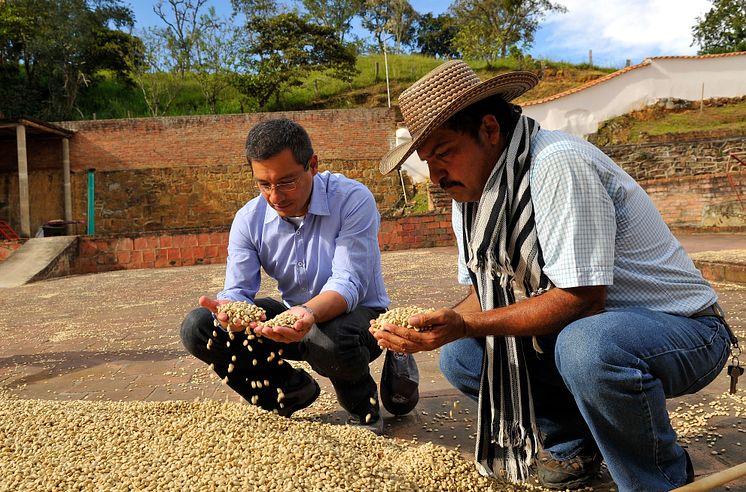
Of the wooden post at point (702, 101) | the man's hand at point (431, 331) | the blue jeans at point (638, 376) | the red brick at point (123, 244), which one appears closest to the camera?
the blue jeans at point (638, 376)

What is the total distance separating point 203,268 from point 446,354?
1031cm

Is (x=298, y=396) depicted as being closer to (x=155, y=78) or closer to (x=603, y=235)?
(x=603, y=235)

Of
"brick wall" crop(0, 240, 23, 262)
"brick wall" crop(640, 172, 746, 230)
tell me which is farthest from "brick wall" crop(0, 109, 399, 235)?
"brick wall" crop(640, 172, 746, 230)

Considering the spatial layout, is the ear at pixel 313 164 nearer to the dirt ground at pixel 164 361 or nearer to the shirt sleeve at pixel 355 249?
the shirt sleeve at pixel 355 249

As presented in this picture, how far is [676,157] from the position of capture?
55.7ft

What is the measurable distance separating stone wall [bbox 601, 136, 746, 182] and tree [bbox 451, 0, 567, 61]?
1404cm

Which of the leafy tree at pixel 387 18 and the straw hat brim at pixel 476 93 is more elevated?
the leafy tree at pixel 387 18

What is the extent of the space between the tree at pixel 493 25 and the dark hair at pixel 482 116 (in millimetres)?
29455

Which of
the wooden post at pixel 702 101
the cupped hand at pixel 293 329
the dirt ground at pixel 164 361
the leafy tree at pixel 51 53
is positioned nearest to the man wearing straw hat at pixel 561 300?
the dirt ground at pixel 164 361

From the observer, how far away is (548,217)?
174 centimetres

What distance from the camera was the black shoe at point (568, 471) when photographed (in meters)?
2.01

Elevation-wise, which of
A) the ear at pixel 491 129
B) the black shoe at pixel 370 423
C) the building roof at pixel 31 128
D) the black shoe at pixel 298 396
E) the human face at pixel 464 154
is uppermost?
the building roof at pixel 31 128

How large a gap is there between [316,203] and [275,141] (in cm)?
38

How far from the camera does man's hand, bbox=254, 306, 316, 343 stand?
2.25 m
